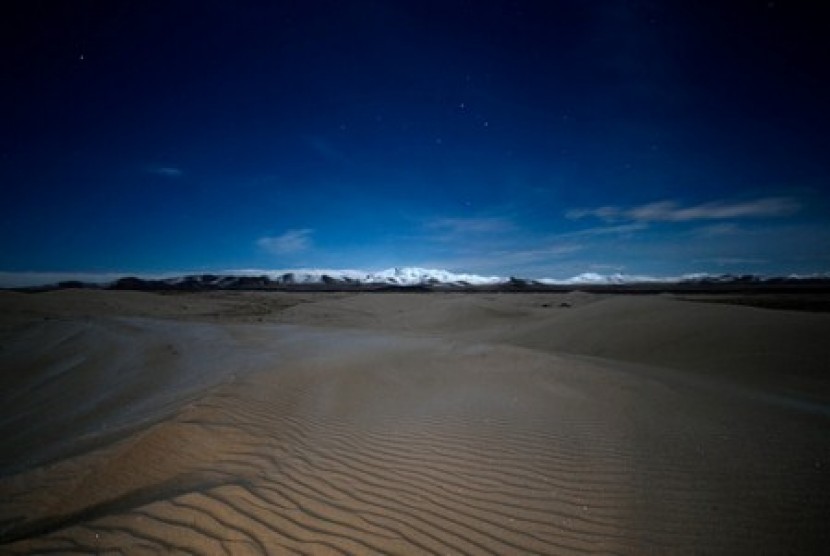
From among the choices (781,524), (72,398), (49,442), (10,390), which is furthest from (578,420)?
(10,390)

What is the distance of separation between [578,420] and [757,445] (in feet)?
7.00

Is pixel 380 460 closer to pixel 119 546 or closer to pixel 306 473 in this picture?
pixel 306 473

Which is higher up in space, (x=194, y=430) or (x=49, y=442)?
(x=194, y=430)

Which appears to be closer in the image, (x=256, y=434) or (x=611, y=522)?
(x=611, y=522)

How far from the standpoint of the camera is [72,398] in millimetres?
8133

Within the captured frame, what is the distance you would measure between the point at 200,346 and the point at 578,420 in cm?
1165

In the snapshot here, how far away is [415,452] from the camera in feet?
16.6

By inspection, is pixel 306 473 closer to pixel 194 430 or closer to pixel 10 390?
pixel 194 430

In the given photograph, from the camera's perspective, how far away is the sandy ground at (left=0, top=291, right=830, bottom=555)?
3.26 m

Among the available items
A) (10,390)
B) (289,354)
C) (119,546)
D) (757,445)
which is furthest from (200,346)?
(757,445)

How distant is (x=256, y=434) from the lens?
17.5 ft

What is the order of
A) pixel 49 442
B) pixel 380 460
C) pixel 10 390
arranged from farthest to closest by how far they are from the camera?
pixel 10 390
pixel 49 442
pixel 380 460

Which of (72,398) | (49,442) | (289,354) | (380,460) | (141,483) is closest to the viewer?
(141,483)

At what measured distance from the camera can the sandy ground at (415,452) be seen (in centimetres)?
326
